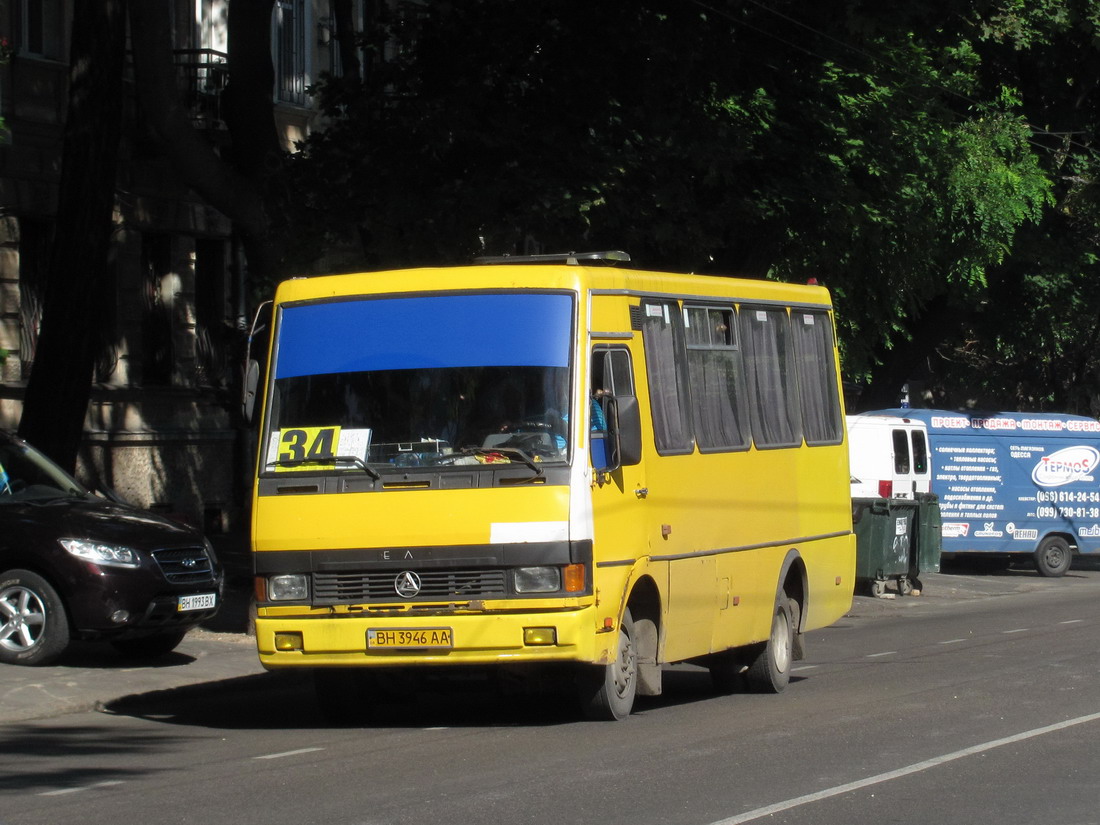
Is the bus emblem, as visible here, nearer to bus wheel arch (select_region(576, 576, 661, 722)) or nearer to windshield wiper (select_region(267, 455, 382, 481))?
windshield wiper (select_region(267, 455, 382, 481))

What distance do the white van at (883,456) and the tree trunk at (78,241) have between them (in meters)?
13.3

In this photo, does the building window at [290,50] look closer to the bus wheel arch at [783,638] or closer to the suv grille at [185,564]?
the suv grille at [185,564]

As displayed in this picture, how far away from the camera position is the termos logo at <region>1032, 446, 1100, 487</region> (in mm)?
29859

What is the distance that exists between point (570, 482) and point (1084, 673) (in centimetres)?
557

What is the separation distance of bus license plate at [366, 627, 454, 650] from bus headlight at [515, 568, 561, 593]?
0.50 meters

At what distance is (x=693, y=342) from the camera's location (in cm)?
1227

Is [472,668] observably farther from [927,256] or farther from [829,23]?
[927,256]

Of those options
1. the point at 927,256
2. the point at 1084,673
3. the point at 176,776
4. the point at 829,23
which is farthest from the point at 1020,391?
the point at 176,776

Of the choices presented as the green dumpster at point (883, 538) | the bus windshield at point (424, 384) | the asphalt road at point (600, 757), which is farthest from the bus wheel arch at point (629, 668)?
the green dumpster at point (883, 538)

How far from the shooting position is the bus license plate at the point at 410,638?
10.1m

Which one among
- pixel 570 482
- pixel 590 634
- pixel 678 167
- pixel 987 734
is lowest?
pixel 987 734

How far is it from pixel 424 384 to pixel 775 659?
4037 millimetres

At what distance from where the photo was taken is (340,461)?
10.6 meters

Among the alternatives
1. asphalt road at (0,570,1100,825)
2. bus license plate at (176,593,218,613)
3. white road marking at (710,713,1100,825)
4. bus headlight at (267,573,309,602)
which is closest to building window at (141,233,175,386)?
bus license plate at (176,593,218,613)
